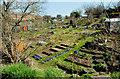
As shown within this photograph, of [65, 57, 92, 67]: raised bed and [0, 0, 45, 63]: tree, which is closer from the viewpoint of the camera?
[0, 0, 45, 63]: tree

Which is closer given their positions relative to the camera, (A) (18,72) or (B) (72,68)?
(A) (18,72)

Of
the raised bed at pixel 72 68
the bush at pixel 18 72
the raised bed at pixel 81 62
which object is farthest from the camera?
the raised bed at pixel 81 62

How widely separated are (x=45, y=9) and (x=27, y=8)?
1081mm

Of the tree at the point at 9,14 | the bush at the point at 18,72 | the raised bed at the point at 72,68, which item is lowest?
the raised bed at the point at 72,68

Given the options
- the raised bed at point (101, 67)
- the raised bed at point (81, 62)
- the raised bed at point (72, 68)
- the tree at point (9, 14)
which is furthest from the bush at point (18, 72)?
the raised bed at point (101, 67)

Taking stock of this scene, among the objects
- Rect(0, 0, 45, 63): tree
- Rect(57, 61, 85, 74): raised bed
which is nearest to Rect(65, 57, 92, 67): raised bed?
Rect(57, 61, 85, 74): raised bed

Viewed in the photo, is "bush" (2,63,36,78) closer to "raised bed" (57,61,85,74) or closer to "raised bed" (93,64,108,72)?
"raised bed" (57,61,85,74)

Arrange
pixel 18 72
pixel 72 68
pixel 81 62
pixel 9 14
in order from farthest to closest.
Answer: pixel 81 62, pixel 72 68, pixel 9 14, pixel 18 72

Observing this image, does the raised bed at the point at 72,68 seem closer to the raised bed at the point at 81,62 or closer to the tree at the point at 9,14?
the raised bed at the point at 81,62

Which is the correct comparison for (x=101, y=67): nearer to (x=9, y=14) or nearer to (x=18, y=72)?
(x=18, y=72)

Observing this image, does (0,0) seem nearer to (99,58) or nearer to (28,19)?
(28,19)

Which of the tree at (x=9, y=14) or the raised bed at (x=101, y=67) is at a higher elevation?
the tree at (x=9, y=14)

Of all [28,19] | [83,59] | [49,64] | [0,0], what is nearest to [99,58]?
[83,59]

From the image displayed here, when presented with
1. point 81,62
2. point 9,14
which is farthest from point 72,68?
point 9,14
